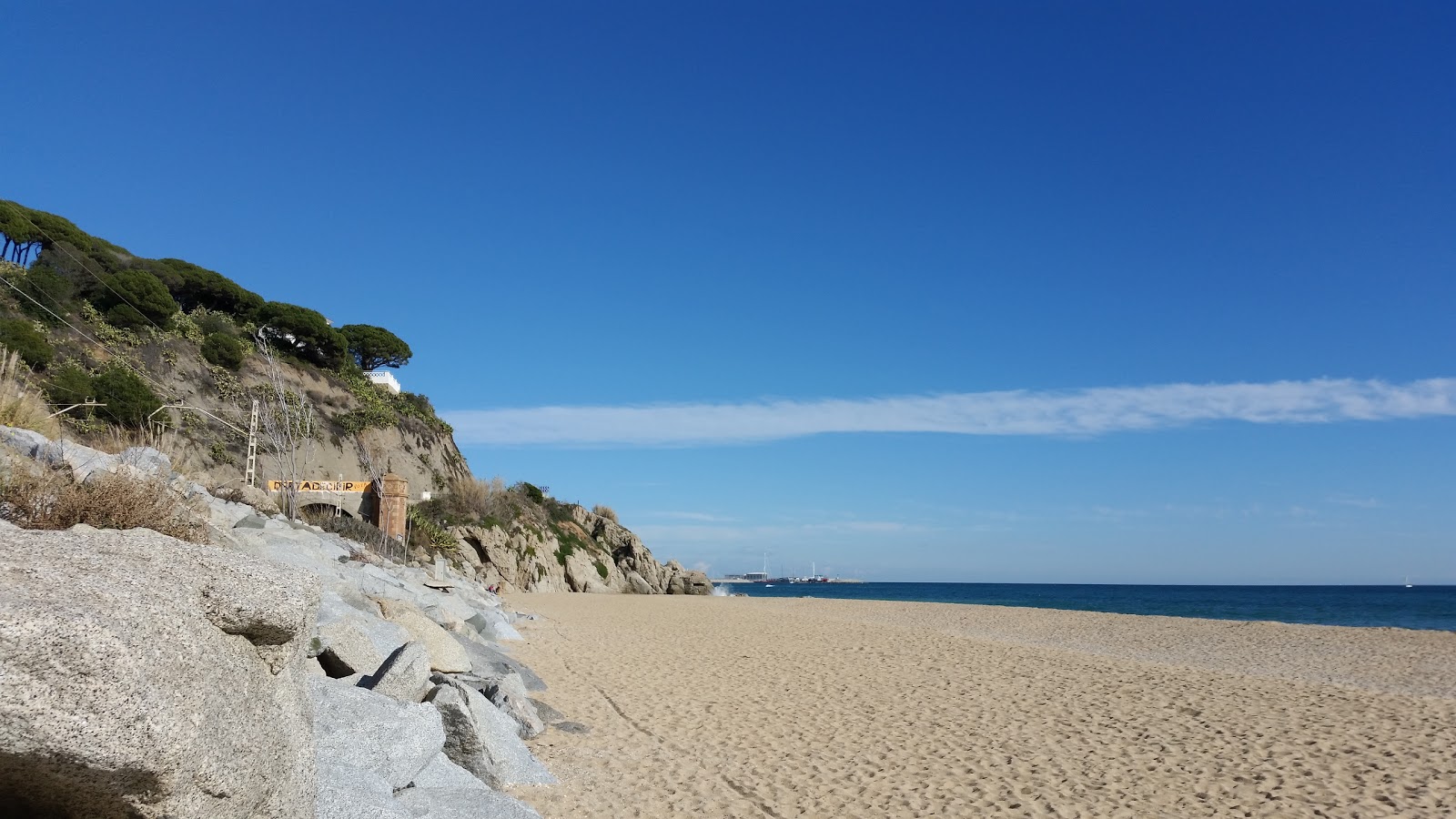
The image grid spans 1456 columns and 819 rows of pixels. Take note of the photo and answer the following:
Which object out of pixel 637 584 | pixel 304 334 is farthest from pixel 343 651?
pixel 637 584

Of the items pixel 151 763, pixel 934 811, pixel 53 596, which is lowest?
pixel 934 811

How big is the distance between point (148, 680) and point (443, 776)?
3488 millimetres

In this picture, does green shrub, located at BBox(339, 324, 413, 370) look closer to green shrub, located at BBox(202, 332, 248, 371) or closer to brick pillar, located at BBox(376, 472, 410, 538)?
green shrub, located at BBox(202, 332, 248, 371)

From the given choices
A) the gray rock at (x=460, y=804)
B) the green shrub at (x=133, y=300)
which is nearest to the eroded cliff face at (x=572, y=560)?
the green shrub at (x=133, y=300)

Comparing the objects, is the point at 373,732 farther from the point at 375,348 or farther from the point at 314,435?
the point at 375,348

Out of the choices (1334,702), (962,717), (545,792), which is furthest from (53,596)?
(1334,702)

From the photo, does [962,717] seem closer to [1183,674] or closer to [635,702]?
[635,702]

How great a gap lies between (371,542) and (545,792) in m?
19.7

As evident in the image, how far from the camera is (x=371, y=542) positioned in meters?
24.8

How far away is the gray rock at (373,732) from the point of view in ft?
16.3

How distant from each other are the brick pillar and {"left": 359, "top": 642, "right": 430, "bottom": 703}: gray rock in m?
24.5

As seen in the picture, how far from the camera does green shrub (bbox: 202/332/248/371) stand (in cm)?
3547

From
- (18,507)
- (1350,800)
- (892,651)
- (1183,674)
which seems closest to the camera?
→ (18,507)

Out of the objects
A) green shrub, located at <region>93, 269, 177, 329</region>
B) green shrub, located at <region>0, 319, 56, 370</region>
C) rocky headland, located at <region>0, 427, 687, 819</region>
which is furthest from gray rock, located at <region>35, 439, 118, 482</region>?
green shrub, located at <region>93, 269, 177, 329</region>
